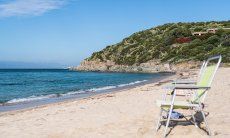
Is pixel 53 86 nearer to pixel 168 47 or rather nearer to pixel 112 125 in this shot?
pixel 112 125

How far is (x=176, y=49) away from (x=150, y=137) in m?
63.7

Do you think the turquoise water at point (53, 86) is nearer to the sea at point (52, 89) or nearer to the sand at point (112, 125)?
the sea at point (52, 89)

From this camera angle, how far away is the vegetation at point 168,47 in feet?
208

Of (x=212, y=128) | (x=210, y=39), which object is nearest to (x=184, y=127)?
(x=212, y=128)

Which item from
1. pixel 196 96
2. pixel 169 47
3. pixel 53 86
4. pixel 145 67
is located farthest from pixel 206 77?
pixel 169 47

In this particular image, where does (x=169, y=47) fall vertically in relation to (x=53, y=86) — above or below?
above

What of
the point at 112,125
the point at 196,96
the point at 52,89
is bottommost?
the point at 52,89

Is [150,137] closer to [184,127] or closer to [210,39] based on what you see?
[184,127]

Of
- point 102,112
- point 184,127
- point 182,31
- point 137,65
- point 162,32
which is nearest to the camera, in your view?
point 184,127

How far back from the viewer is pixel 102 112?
1023 cm

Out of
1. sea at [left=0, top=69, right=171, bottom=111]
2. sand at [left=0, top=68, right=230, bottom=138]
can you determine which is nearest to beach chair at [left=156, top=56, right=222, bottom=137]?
sand at [left=0, top=68, right=230, bottom=138]

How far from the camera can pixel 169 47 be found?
2813 inches

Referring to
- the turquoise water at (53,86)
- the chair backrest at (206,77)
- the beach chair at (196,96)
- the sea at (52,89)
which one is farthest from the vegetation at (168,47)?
the beach chair at (196,96)

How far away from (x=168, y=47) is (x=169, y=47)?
18 cm
